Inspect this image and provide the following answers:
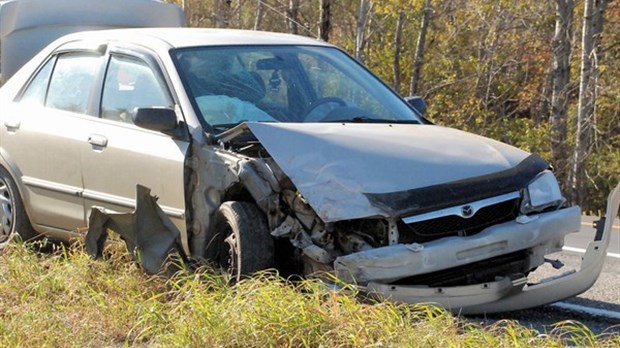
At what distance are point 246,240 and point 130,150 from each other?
127 cm

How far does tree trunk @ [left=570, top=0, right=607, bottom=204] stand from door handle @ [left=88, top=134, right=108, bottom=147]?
14574 mm

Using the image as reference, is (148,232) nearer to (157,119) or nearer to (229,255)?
(229,255)

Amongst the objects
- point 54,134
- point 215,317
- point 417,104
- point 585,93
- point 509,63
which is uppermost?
point 417,104

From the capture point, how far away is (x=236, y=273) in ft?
20.3

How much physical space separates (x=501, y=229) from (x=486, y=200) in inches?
6.8

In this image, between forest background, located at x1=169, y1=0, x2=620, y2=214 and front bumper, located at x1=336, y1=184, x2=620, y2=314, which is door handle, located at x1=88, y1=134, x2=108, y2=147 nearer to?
front bumper, located at x1=336, y1=184, x2=620, y2=314

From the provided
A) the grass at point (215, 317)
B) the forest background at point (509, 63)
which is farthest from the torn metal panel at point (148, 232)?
the forest background at point (509, 63)

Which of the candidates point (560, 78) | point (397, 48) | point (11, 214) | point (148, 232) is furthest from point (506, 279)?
point (397, 48)

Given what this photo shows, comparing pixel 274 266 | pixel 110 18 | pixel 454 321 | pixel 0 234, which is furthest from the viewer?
pixel 110 18

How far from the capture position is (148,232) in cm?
662

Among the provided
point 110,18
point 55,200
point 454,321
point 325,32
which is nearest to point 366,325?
point 454,321

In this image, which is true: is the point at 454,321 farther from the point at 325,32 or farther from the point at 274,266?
the point at 325,32

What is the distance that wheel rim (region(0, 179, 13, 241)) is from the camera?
8203 millimetres

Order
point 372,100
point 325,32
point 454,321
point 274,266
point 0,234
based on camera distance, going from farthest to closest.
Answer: point 325,32 < point 0,234 < point 372,100 < point 274,266 < point 454,321
